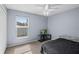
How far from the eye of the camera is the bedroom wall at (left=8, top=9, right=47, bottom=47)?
3201 millimetres

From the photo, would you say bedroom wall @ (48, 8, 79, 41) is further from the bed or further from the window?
the window

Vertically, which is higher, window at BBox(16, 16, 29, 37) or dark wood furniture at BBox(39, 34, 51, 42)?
window at BBox(16, 16, 29, 37)

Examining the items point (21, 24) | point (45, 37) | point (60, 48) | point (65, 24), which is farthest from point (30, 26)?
point (60, 48)

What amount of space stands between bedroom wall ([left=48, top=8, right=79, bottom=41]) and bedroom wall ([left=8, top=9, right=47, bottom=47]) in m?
0.53

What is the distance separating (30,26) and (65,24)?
5.66 ft

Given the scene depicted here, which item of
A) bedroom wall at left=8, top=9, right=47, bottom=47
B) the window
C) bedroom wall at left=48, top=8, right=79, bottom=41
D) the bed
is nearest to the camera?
the bed

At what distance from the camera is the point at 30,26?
12.6 feet

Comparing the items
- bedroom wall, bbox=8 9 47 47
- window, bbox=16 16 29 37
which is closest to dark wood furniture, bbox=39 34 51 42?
bedroom wall, bbox=8 9 47 47

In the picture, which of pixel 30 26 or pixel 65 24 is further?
pixel 30 26

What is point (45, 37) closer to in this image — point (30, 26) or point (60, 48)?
point (30, 26)

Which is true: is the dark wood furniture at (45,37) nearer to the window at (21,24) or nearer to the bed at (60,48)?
the window at (21,24)
